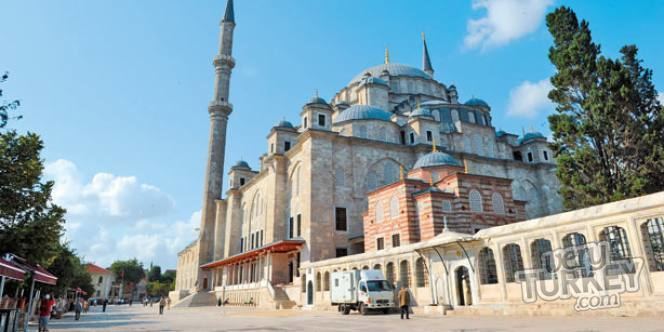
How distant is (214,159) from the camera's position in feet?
118

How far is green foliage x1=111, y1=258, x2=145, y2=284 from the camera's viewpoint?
7119 centimetres

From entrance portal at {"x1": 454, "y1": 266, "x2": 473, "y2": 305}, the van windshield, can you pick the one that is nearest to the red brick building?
the van windshield

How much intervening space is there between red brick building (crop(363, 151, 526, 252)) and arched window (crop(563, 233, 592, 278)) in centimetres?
819

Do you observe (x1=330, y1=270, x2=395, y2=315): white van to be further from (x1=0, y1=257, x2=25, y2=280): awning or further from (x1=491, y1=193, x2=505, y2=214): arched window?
(x1=0, y1=257, x2=25, y2=280): awning

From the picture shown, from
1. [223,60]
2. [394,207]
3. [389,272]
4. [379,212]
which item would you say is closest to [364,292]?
[389,272]

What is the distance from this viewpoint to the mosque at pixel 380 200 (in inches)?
484

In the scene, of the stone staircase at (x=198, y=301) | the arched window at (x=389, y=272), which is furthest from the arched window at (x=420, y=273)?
the stone staircase at (x=198, y=301)

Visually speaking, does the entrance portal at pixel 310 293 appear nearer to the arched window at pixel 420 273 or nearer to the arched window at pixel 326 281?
the arched window at pixel 326 281

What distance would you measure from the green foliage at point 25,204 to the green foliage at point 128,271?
6827 centimetres

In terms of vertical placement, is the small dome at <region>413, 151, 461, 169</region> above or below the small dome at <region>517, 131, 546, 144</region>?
below

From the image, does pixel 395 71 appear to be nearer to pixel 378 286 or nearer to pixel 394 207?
pixel 394 207

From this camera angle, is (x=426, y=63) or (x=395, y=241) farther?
(x=426, y=63)

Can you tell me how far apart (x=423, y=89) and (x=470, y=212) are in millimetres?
20254

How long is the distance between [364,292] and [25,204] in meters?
9.45
